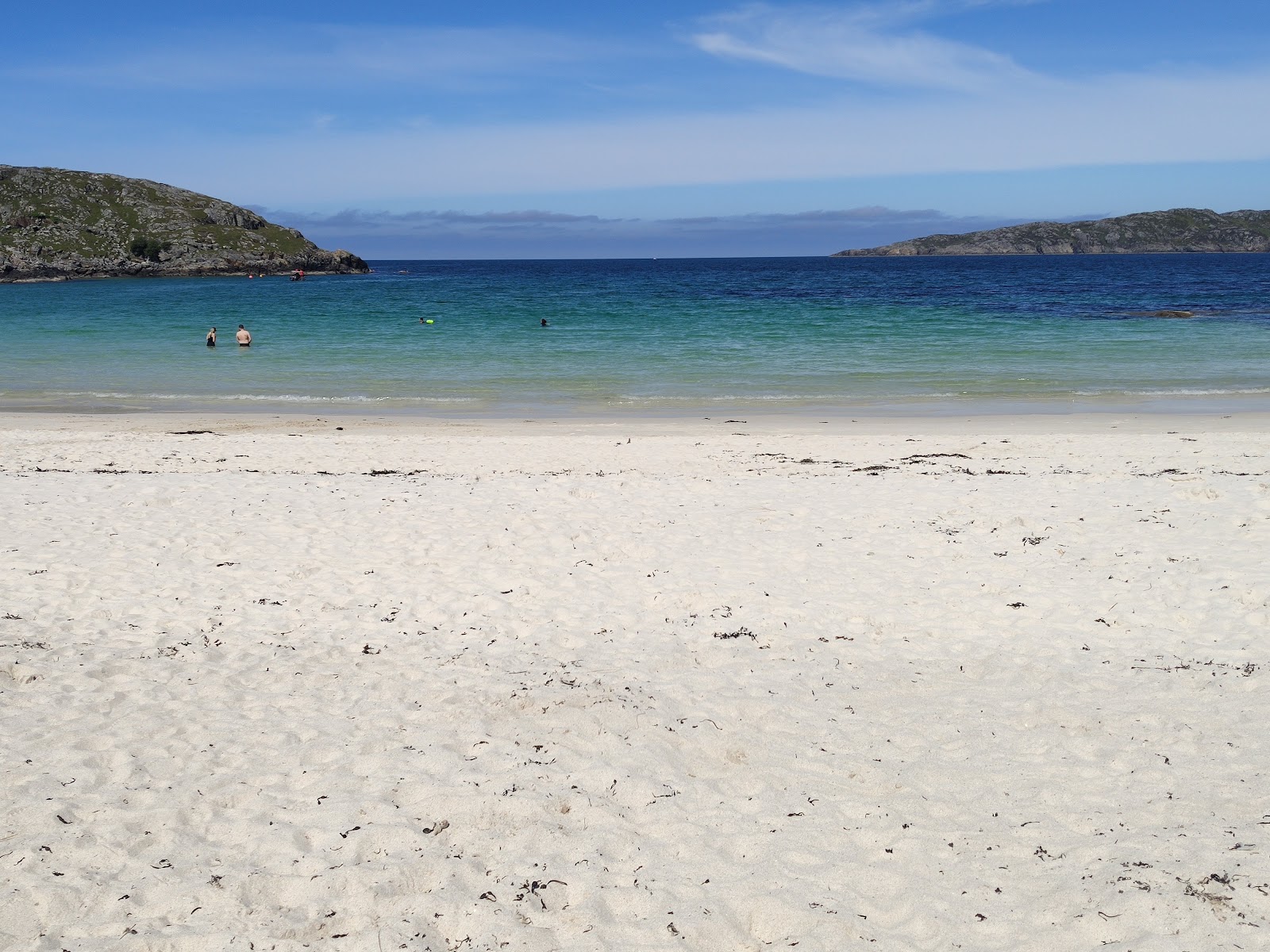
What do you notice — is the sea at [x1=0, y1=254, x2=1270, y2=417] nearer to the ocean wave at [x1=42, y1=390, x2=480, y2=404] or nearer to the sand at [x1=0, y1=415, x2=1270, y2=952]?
the ocean wave at [x1=42, y1=390, x2=480, y2=404]

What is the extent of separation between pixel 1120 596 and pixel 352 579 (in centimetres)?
679

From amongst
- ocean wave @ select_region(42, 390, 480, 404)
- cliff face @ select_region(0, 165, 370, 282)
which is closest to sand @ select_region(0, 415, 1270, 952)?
ocean wave @ select_region(42, 390, 480, 404)

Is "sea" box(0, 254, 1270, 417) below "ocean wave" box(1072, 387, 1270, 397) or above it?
above

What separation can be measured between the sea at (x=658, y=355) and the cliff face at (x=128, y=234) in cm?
5017

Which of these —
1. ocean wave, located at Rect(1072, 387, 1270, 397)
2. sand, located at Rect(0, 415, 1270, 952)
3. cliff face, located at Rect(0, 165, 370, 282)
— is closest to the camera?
sand, located at Rect(0, 415, 1270, 952)

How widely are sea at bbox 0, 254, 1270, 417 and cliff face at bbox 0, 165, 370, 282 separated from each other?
50174 millimetres

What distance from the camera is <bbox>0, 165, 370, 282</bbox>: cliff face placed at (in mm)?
102250

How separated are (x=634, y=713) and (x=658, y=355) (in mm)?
25301

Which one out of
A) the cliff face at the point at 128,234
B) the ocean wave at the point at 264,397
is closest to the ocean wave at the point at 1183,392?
the ocean wave at the point at 264,397

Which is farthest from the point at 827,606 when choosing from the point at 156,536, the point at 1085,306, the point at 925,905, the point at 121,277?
the point at 121,277

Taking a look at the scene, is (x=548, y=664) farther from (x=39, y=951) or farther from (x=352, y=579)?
(x=39, y=951)

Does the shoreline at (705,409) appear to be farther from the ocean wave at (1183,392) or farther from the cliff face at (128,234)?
the cliff face at (128,234)

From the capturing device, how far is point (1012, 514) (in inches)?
414

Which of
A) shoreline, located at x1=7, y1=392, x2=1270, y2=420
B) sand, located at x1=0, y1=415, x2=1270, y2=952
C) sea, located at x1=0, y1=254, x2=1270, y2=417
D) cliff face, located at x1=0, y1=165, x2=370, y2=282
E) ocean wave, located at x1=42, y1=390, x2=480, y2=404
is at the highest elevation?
cliff face, located at x1=0, y1=165, x2=370, y2=282
